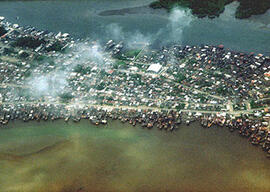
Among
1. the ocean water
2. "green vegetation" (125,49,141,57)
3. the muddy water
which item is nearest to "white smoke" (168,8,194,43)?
the ocean water

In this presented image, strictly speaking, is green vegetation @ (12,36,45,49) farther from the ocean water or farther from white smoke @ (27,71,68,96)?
white smoke @ (27,71,68,96)

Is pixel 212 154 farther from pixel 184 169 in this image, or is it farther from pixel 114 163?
pixel 114 163

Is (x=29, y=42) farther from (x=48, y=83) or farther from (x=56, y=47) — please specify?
(x=48, y=83)

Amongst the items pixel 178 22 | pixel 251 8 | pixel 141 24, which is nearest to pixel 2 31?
pixel 141 24

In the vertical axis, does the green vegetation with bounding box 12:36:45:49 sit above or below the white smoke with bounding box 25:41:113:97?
above

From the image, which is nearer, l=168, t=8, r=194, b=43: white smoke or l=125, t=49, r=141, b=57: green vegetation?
l=125, t=49, r=141, b=57: green vegetation

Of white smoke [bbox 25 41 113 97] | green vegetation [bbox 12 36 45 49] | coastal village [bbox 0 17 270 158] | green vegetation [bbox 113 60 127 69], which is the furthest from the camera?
green vegetation [bbox 12 36 45 49]
